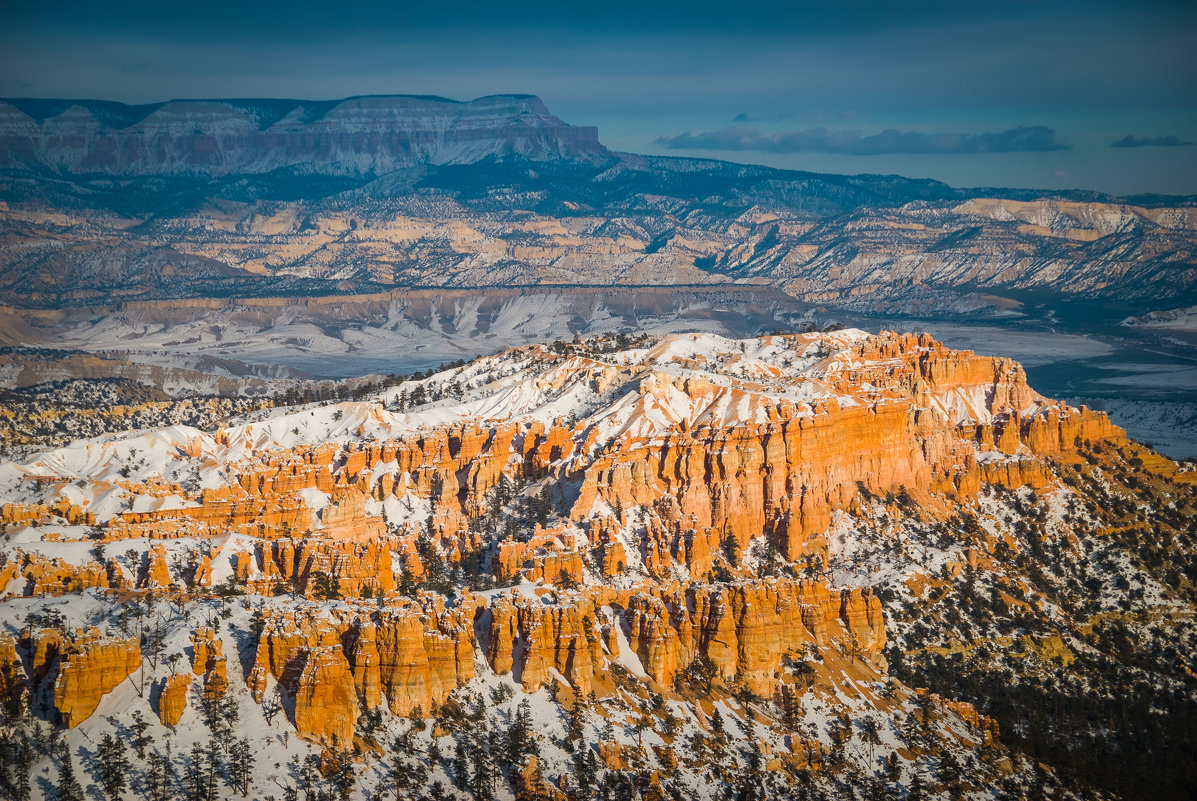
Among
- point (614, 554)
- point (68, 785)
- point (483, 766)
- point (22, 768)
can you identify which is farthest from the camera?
point (614, 554)

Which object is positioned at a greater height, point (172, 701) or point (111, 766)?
point (172, 701)

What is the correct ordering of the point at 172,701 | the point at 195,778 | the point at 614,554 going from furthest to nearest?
the point at 614,554 → the point at 172,701 → the point at 195,778

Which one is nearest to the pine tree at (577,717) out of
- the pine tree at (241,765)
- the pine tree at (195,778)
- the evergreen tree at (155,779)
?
the pine tree at (241,765)

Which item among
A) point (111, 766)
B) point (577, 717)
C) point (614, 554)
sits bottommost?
point (577, 717)

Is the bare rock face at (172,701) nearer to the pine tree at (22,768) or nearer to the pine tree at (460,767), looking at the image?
the pine tree at (22,768)

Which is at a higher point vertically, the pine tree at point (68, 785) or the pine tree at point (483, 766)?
the pine tree at point (68, 785)

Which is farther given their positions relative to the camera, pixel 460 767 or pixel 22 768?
pixel 460 767

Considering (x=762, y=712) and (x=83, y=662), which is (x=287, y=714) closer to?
(x=83, y=662)

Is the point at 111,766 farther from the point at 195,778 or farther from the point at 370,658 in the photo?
the point at 370,658

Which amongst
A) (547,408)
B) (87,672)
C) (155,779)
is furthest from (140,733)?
(547,408)
